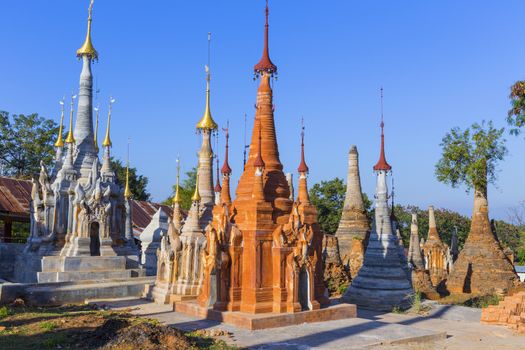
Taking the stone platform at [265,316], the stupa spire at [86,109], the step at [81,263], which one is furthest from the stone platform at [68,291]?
the stupa spire at [86,109]

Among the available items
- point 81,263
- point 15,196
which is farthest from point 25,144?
point 81,263

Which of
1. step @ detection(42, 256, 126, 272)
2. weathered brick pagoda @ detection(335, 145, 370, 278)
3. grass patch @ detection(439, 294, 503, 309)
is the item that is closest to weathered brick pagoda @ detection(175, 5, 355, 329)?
step @ detection(42, 256, 126, 272)

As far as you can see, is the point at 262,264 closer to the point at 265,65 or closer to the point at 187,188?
the point at 265,65

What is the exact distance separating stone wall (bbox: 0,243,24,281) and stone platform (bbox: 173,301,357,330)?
38.6 feet

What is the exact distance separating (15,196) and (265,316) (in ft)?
76.4

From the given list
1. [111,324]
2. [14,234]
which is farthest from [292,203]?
[14,234]

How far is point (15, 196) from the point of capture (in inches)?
1183

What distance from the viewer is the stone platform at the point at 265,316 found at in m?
11.9

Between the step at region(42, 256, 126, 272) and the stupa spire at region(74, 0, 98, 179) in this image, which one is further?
the stupa spire at region(74, 0, 98, 179)

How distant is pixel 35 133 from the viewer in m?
42.2

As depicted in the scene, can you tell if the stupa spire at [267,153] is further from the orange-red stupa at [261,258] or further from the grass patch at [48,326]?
the grass patch at [48,326]

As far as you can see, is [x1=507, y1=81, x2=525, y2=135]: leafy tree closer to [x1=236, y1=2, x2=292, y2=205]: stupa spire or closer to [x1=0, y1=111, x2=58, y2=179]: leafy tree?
[x1=236, y1=2, x2=292, y2=205]: stupa spire

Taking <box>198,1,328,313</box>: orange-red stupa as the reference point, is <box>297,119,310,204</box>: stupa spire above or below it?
above

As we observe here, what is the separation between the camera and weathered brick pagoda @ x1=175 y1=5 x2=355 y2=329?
509 inches
